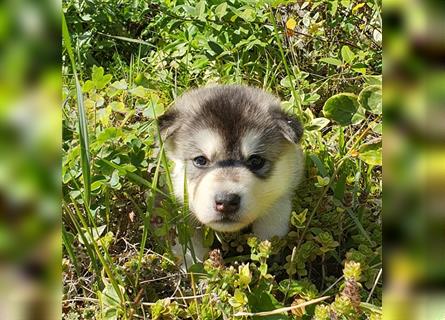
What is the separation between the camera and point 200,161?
3.12 metres

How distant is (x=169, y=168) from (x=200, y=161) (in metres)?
0.19

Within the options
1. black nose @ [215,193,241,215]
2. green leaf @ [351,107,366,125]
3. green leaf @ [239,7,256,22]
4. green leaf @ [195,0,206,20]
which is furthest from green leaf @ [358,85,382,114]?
green leaf @ [195,0,206,20]

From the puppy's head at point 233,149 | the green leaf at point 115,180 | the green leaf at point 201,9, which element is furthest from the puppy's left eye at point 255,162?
the green leaf at point 201,9

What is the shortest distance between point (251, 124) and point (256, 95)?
29 centimetres

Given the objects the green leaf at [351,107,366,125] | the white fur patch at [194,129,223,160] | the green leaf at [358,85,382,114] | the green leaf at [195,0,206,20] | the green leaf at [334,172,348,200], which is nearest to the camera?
the green leaf at [358,85,382,114]

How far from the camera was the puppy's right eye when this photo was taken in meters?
3.10

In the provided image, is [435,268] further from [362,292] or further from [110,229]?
[110,229]

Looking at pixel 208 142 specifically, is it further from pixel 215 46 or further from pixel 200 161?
pixel 215 46

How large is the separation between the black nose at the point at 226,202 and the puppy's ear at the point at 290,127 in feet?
1.72

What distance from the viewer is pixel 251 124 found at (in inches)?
122

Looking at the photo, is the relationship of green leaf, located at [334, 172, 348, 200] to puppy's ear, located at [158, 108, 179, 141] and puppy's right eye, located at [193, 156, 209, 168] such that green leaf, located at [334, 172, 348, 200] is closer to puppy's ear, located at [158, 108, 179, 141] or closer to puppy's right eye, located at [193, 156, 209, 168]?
puppy's right eye, located at [193, 156, 209, 168]

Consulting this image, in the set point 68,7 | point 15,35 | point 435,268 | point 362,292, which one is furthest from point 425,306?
point 68,7

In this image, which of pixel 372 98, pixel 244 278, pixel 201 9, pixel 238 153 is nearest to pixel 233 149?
pixel 238 153

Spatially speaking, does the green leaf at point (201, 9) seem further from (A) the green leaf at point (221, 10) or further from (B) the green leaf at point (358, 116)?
(B) the green leaf at point (358, 116)
